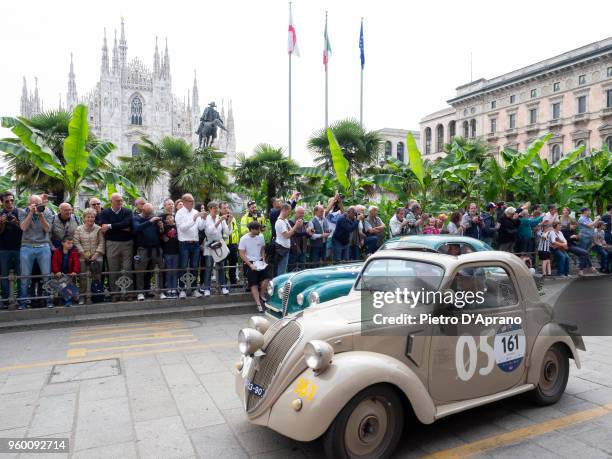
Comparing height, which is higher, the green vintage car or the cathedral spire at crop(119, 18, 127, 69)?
the cathedral spire at crop(119, 18, 127, 69)

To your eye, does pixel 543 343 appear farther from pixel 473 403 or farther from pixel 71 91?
pixel 71 91

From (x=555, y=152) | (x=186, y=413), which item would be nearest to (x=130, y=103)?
(x=555, y=152)

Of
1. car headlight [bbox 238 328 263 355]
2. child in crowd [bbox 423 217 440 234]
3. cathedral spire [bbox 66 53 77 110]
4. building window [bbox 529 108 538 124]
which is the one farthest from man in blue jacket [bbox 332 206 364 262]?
cathedral spire [bbox 66 53 77 110]

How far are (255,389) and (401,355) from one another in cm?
135

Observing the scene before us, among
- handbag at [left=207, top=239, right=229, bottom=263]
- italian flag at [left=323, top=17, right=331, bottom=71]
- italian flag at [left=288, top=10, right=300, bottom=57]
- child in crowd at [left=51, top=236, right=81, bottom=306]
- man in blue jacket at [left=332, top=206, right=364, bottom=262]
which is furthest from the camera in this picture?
italian flag at [left=323, top=17, right=331, bottom=71]

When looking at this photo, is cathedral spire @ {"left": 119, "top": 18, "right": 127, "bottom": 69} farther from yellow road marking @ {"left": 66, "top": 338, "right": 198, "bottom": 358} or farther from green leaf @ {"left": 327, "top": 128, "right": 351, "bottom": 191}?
yellow road marking @ {"left": 66, "top": 338, "right": 198, "bottom": 358}

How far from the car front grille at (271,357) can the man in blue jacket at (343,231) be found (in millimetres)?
6776

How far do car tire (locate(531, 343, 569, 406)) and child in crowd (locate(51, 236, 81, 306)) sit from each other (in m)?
7.91

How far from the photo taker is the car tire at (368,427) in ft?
11.9

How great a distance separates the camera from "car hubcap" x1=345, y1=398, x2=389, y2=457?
12.2 ft

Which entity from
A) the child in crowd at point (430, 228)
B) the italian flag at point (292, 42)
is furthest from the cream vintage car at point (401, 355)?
the italian flag at point (292, 42)

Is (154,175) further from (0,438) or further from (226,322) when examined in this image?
(0,438)

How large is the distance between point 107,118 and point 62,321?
67382 millimetres

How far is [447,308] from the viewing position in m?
4.27
